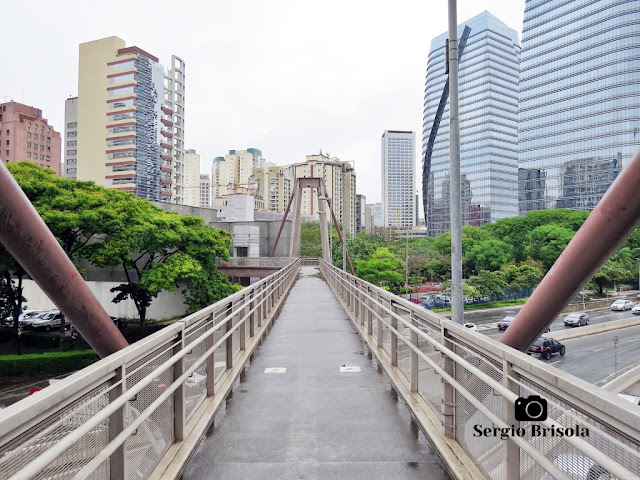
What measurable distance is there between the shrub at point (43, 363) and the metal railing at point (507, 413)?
70.0 ft

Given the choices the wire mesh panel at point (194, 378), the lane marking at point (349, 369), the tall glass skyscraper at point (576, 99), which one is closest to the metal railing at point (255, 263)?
the lane marking at point (349, 369)

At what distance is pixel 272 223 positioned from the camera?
5306cm

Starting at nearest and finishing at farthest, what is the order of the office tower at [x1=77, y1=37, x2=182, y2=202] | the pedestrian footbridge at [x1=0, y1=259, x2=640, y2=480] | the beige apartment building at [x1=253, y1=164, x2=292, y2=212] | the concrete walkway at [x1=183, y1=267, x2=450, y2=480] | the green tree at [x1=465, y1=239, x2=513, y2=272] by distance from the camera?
the pedestrian footbridge at [x1=0, y1=259, x2=640, y2=480]
the concrete walkway at [x1=183, y1=267, x2=450, y2=480]
the green tree at [x1=465, y1=239, x2=513, y2=272]
the office tower at [x1=77, y1=37, x2=182, y2=202]
the beige apartment building at [x1=253, y1=164, x2=292, y2=212]

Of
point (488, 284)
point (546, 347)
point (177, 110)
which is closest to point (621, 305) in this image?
point (488, 284)

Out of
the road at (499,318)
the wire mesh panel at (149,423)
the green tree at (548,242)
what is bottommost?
the road at (499,318)

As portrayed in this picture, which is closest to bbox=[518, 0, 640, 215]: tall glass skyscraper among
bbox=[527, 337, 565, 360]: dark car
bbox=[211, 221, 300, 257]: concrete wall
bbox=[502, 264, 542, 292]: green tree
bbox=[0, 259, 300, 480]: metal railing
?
bbox=[502, 264, 542, 292]: green tree

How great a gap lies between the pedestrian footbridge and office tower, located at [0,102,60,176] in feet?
279

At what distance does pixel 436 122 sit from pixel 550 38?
28406 millimetres

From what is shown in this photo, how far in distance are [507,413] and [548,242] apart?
57017 millimetres

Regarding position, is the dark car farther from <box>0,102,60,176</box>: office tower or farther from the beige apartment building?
the beige apartment building

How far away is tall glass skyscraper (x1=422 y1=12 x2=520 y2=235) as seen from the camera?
108 m

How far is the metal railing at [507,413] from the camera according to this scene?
5.72ft

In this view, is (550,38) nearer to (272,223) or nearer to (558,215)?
(558,215)

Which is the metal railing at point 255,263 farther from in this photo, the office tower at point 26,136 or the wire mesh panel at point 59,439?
the office tower at point 26,136
